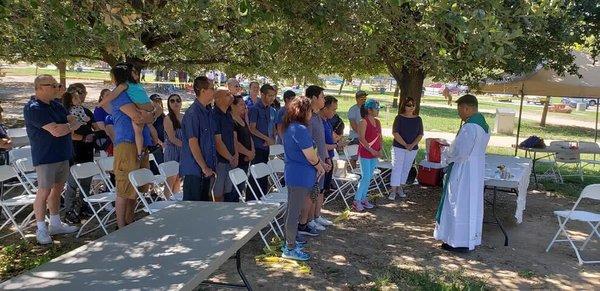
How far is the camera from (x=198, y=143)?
500 centimetres

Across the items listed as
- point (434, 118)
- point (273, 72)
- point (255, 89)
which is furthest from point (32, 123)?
point (434, 118)

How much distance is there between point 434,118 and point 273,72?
15588 millimetres

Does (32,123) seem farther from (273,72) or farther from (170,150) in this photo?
(273,72)

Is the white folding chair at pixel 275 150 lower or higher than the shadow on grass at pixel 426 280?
higher

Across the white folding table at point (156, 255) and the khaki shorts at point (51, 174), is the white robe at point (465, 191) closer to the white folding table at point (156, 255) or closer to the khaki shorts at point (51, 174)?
the white folding table at point (156, 255)

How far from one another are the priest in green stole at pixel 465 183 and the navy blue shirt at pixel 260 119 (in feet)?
8.40

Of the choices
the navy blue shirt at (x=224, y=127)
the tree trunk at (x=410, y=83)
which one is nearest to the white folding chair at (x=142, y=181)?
the navy blue shirt at (x=224, y=127)

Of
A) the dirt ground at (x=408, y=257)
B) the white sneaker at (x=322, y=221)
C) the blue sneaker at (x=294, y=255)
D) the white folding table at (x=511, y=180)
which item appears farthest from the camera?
the white sneaker at (x=322, y=221)

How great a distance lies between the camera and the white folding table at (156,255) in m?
2.41

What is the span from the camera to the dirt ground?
4.86 meters

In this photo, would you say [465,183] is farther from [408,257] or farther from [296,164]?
[296,164]

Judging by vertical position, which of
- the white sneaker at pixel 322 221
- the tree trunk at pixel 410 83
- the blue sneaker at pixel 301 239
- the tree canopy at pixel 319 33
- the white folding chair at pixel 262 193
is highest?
the tree canopy at pixel 319 33

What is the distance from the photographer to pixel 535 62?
7.49m

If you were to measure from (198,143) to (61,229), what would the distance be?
1992 millimetres
